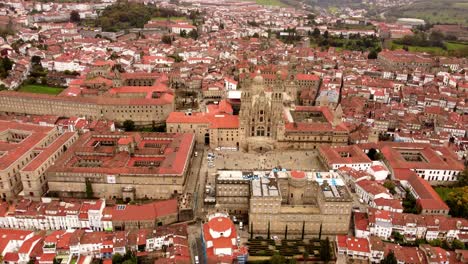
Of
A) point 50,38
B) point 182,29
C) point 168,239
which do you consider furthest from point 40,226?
point 182,29

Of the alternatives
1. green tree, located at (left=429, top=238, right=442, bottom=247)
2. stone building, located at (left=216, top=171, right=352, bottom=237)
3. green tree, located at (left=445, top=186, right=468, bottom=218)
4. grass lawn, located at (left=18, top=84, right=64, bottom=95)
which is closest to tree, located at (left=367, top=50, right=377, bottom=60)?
green tree, located at (left=445, top=186, right=468, bottom=218)

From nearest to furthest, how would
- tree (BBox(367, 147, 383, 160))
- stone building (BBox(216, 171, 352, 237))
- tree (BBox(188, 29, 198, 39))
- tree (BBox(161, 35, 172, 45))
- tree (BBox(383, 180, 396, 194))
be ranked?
stone building (BBox(216, 171, 352, 237)) → tree (BBox(383, 180, 396, 194)) → tree (BBox(367, 147, 383, 160)) → tree (BBox(161, 35, 172, 45)) → tree (BBox(188, 29, 198, 39))

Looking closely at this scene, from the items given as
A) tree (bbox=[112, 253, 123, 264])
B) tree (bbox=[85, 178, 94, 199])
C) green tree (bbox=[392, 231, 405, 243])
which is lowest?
green tree (bbox=[392, 231, 405, 243])

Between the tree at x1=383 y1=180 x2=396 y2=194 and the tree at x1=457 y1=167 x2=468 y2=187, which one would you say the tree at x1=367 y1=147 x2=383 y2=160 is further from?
Result: the tree at x1=457 y1=167 x2=468 y2=187

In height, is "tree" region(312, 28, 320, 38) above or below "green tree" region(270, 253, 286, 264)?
above

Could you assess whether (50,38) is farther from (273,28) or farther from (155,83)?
(273,28)

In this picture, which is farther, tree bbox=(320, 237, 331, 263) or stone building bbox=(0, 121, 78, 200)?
stone building bbox=(0, 121, 78, 200)

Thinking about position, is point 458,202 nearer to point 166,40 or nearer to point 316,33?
point 166,40
